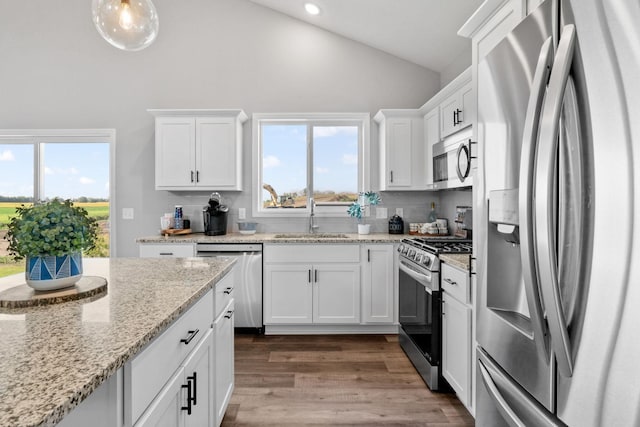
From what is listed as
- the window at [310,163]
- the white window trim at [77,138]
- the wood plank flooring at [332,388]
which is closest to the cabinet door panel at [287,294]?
the wood plank flooring at [332,388]

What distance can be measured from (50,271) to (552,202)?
152cm

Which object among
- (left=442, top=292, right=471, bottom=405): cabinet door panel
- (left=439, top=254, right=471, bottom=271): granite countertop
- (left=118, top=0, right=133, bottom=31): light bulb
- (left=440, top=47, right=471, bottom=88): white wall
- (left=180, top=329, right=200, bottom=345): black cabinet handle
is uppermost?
(left=440, top=47, right=471, bottom=88): white wall

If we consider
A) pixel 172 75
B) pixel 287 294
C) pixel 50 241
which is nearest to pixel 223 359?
pixel 50 241

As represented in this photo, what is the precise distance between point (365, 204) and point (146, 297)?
9.50ft

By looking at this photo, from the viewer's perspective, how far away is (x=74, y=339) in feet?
2.92

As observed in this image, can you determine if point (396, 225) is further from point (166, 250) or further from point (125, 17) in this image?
point (125, 17)

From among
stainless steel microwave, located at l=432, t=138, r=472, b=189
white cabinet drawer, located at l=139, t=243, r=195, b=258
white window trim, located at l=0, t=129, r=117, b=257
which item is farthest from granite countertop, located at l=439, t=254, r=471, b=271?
white window trim, located at l=0, t=129, r=117, b=257

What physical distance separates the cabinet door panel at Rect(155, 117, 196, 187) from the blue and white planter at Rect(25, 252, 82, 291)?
99.1 inches

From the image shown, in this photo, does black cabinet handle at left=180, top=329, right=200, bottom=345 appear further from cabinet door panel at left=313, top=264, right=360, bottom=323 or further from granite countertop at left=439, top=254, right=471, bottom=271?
cabinet door panel at left=313, top=264, right=360, bottom=323

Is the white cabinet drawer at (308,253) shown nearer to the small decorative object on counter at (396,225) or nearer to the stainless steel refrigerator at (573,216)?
the small decorative object on counter at (396,225)

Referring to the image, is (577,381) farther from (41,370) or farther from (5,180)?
(5,180)

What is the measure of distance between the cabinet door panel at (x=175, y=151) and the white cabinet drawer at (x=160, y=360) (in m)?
2.47

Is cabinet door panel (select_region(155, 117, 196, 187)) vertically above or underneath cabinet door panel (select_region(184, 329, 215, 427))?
above

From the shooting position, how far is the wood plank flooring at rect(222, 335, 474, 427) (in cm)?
209
